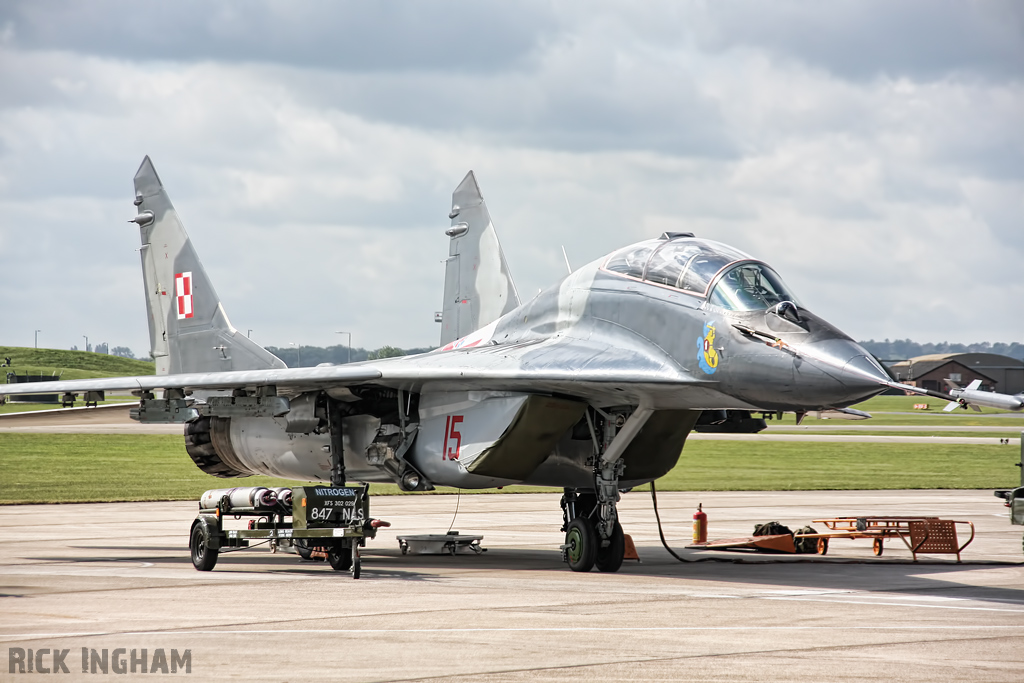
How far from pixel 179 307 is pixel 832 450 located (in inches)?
1137

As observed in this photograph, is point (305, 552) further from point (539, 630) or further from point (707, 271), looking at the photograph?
point (539, 630)

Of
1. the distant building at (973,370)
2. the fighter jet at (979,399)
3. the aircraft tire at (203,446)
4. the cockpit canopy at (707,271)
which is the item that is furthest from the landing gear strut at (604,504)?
the distant building at (973,370)

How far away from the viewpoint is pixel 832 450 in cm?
4244

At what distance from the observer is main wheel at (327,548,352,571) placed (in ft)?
46.1

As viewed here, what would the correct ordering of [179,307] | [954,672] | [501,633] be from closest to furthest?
[954,672], [501,633], [179,307]

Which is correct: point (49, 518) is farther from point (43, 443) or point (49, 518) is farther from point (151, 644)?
point (43, 443)

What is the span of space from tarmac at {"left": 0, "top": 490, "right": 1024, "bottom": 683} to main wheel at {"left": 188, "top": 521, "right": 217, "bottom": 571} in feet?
0.52

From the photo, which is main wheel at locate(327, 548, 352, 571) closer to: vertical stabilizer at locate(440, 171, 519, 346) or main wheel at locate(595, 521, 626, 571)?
main wheel at locate(595, 521, 626, 571)

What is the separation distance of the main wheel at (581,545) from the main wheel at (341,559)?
260 cm

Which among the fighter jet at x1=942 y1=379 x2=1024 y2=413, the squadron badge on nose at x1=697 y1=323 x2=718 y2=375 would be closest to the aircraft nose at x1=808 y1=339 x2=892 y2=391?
the fighter jet at x1=942 y1=379 x2=1024 y2=413

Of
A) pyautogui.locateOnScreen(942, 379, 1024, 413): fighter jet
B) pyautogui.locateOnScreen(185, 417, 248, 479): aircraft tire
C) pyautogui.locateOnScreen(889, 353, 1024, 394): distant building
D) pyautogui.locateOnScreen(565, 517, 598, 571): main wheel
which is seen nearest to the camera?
pyautogui.locateOnScreen(942, 379, 1024, 413): fighter jet

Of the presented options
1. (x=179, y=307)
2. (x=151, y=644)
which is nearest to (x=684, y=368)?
(x=151, y=644)

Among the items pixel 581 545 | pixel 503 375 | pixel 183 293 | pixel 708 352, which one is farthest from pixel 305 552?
pixel 708 352

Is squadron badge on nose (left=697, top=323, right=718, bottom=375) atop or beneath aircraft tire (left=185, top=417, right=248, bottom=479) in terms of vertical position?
atop
